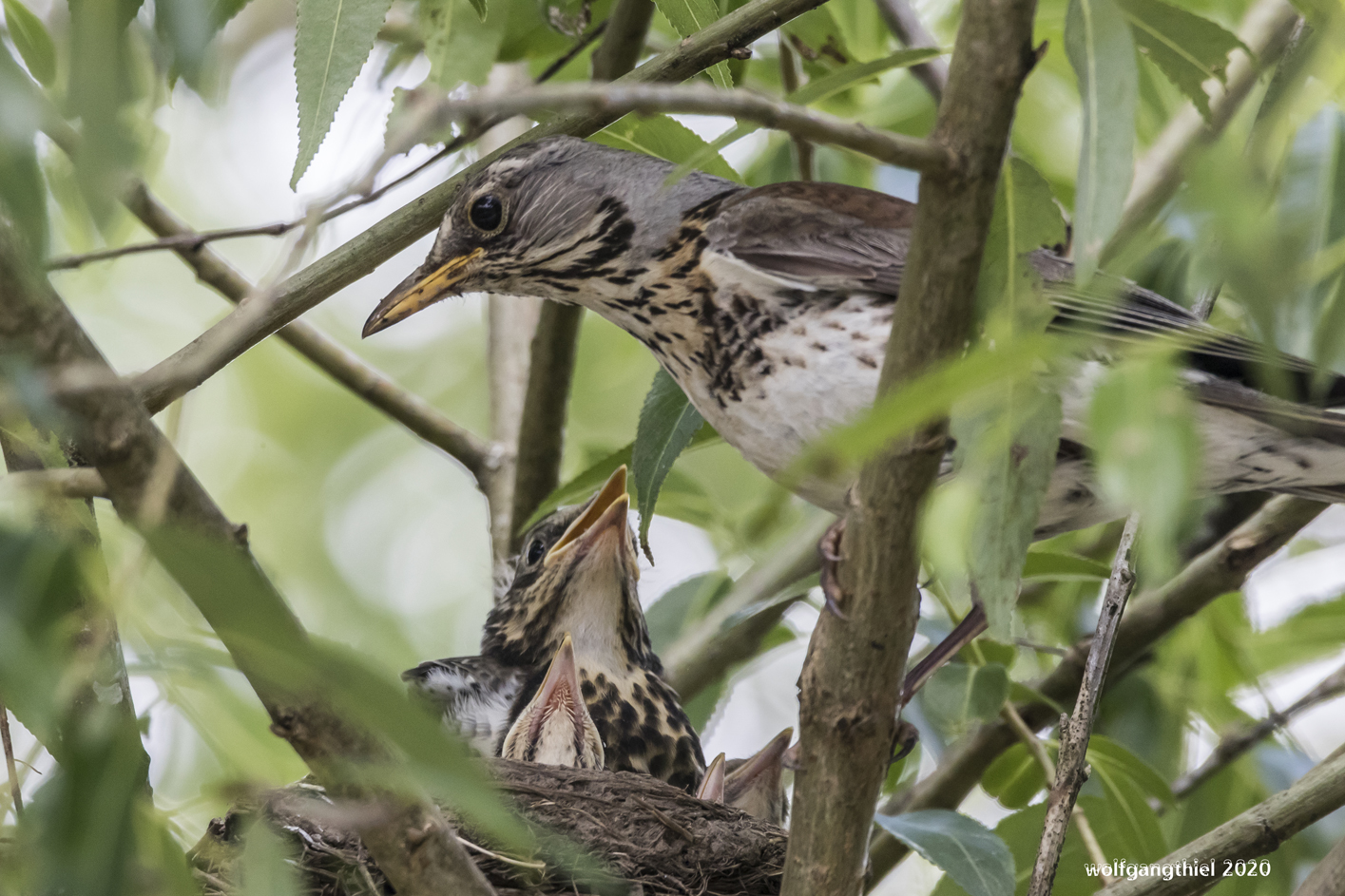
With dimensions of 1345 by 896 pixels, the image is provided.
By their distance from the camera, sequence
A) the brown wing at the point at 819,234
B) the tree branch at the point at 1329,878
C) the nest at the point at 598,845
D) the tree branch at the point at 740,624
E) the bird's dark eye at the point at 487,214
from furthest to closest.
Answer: the tree branch at the point at 740,624
the bird's dark eye at the point at 487,214
the brown wing at the point at 819,234
the nest at the point at 598,845
the tree branch at the point at 1329,878

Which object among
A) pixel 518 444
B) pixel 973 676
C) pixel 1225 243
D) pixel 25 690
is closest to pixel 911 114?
pixel 518 444

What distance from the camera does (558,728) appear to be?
131 inches

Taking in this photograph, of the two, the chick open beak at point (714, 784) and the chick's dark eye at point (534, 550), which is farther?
the chick's dark eye at point (534, 550)

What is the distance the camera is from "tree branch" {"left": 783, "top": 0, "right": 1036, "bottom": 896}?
1.55 metres

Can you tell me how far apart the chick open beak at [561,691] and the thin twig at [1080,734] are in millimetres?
1395

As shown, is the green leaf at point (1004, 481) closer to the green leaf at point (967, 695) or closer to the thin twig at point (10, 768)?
the thin twig at point (10, 768)

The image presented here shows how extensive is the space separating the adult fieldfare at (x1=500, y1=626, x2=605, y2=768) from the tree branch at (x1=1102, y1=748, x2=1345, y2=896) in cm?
139

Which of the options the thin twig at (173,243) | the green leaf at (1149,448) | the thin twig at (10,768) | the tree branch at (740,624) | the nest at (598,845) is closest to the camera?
the green leaf at (1149,448)

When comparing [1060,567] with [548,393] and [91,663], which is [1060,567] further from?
[91,663]

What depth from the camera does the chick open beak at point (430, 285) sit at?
3.22 meters

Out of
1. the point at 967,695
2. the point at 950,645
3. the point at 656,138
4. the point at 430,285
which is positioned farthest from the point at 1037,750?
the point at 430,285

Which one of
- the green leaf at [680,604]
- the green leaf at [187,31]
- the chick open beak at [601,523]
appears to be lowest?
the green leaf at [187,31]

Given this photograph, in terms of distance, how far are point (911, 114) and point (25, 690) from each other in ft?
10.8

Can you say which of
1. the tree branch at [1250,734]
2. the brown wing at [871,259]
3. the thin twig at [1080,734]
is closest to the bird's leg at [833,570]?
the thin twig at [1080,734]
